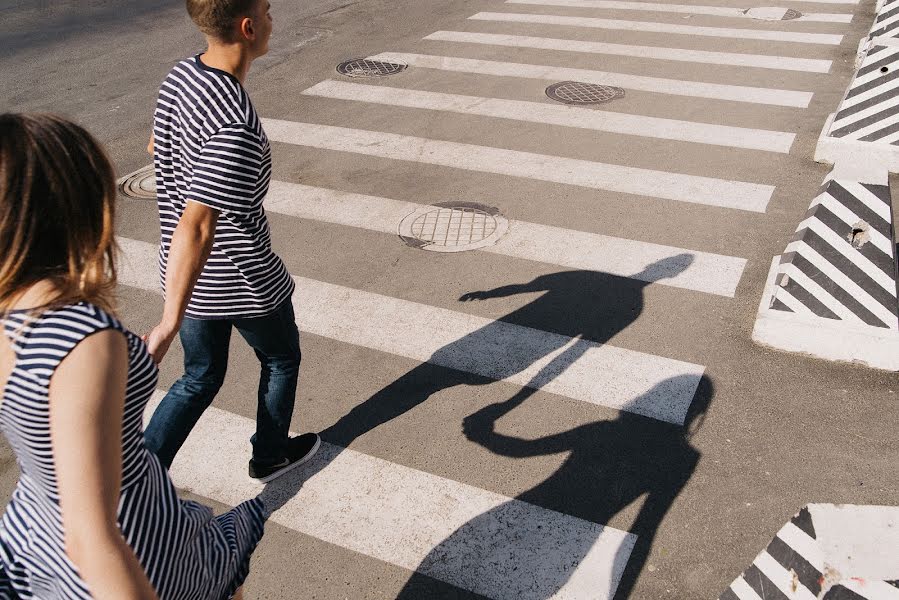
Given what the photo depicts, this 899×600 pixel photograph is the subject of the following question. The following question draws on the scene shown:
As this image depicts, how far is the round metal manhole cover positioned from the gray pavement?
0.24m

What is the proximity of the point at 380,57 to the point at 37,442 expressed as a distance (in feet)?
30.8

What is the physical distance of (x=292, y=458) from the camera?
4.23 metres

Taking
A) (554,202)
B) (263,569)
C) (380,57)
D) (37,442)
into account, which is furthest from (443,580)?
(380,57)

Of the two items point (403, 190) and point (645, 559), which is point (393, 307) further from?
point (645, 559)

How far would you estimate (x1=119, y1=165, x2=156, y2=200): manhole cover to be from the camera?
23.8 feet

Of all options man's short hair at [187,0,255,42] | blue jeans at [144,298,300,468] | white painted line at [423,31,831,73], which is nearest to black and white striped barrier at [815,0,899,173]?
white painted line at [423,31,831,73]

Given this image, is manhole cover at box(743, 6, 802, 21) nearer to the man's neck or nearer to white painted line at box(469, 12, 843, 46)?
white painted line at box(469, 12, 843, 46)

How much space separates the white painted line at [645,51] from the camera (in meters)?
9.71

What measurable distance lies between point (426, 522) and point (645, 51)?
8108 mm

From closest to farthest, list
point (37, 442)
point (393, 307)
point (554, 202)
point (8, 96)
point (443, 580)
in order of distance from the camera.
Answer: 1. point (37, 442)
2. point (443, 580)
3. point (393, 307)
4. point (554, 202)
5. point (8, 96)

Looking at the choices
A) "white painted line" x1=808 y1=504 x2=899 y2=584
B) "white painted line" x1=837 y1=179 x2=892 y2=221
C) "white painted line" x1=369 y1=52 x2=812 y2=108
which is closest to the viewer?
"white painted line" x1=808 y1=504 x2=899 y2=584

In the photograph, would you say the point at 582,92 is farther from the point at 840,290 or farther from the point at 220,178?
the point at 220,178

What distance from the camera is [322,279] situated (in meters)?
5.90

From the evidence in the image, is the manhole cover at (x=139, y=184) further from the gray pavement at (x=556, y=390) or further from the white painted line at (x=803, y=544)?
the white painted line at (x=803, y=544)
